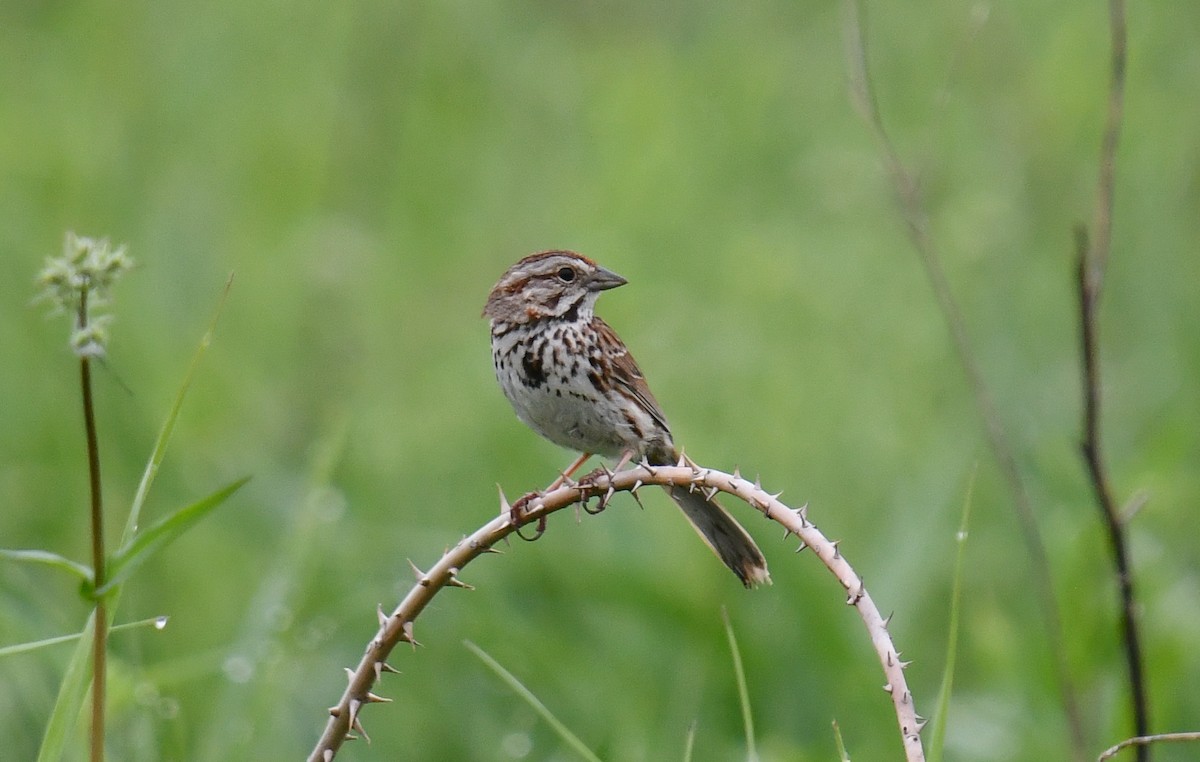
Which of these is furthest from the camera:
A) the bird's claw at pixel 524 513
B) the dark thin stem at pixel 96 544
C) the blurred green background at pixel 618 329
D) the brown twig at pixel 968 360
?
the blurred green background at pixel 618 329

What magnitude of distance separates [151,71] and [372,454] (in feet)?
14.5

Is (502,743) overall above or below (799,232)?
below

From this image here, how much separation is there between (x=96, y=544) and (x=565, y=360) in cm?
219

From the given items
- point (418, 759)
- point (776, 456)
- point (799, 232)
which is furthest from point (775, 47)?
point (418, 759)

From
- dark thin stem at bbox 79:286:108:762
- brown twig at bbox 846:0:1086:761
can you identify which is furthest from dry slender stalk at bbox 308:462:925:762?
brown twig at bbox 846:0:1086:761

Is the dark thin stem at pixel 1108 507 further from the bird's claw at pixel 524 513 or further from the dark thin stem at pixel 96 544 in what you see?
the dark thin stem at pixel 96 544

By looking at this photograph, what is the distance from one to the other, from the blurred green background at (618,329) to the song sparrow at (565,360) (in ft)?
1.76

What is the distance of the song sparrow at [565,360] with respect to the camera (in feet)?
12.9

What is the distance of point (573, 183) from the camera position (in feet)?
30.0

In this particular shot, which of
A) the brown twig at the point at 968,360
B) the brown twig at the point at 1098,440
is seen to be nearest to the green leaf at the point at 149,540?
the brown twig at the point at 968,360

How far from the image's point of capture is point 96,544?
186 cm

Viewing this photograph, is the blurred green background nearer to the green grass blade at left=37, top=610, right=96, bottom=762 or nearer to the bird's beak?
Result: the bird's beak

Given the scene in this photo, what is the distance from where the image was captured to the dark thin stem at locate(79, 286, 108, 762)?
5.94 ft

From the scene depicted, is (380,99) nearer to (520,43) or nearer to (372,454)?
(372,454)
